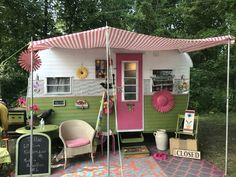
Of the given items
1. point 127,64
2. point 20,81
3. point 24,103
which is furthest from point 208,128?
point 20,81

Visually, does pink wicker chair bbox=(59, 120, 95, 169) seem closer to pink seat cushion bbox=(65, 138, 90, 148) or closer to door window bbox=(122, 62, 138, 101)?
pink seat cushion bbox=(65, 138, 90, 148)

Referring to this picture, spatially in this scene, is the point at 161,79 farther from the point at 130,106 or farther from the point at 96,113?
the point at 96,113

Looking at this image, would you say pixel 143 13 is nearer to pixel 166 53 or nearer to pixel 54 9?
pixel 54 9

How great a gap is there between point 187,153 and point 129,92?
1873mm

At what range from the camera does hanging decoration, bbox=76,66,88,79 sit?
16.1 feet

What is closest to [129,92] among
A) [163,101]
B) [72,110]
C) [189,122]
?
[163,101]

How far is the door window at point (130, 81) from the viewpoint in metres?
5.12

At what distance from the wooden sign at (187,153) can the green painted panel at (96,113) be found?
0.79 m

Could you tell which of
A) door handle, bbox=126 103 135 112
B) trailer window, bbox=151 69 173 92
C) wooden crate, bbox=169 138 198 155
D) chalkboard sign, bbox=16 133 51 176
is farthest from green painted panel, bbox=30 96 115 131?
wooden crate, bbox=169 138 198 155

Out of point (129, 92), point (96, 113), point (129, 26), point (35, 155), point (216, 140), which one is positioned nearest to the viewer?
point (35, 155)

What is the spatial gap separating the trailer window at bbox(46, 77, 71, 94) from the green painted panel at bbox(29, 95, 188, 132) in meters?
0.17

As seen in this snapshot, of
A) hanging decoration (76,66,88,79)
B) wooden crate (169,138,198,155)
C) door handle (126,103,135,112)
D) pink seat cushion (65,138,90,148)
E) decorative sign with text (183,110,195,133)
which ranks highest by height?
hanging decoration (76,66,88,79)

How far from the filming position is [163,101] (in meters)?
5.11

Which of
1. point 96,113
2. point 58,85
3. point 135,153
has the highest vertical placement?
point 58,85
